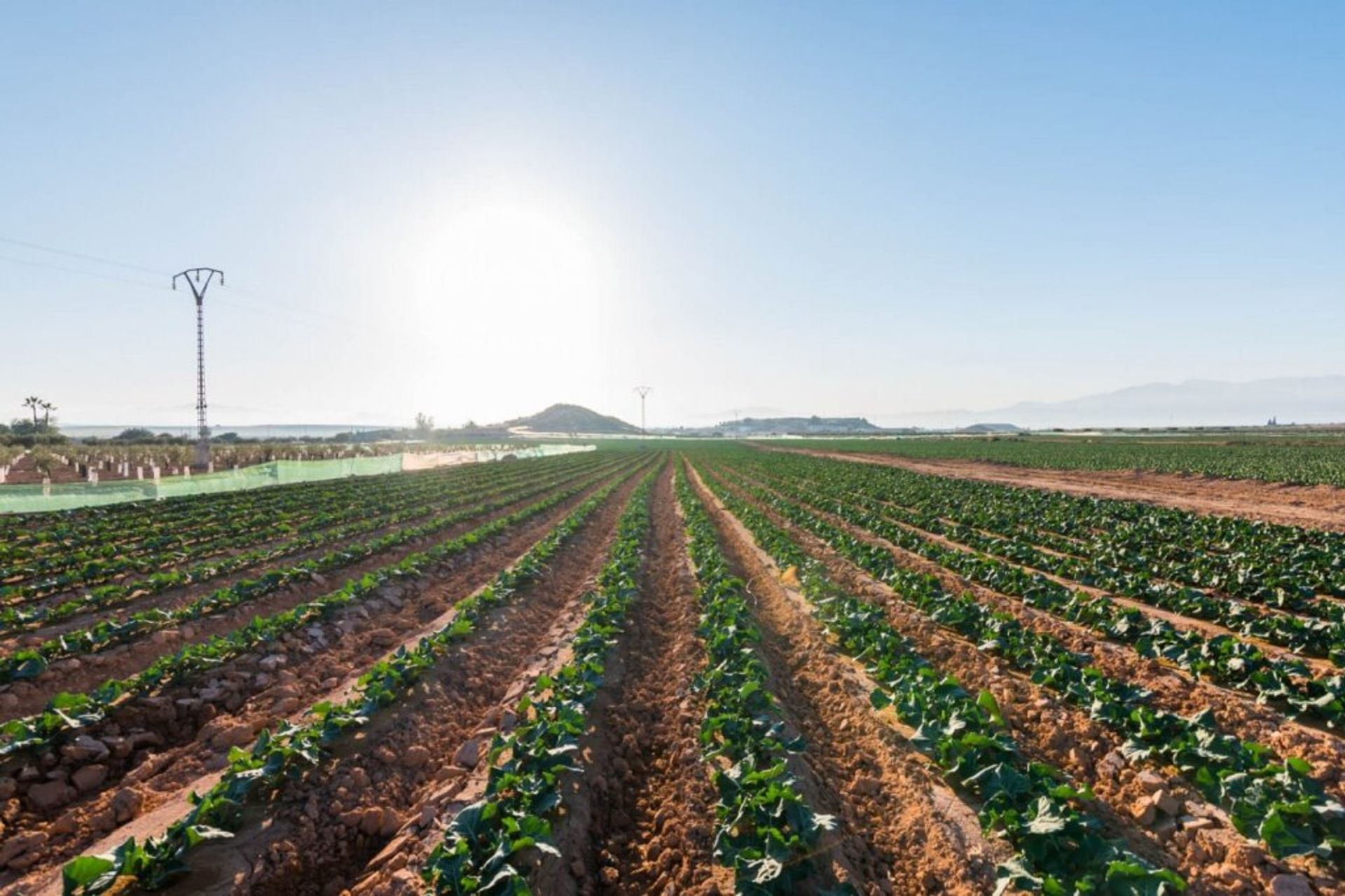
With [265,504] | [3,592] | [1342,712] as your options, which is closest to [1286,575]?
[1342,712]

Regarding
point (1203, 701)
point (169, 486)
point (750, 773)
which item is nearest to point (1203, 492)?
point (1203, 701)

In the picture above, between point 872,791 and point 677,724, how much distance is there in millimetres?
2317

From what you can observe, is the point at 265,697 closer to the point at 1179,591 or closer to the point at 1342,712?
the point at 1342,712

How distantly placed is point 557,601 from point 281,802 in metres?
7.59

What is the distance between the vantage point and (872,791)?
6062 millimetres

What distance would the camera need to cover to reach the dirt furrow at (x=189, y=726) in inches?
222

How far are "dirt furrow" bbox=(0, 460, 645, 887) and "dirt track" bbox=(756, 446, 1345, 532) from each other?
2749 cm

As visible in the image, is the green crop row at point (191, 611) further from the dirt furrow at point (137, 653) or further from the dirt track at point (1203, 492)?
the dirt track at point (1203, 492)

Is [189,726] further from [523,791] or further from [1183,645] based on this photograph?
[1183,645]

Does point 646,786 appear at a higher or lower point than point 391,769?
lower

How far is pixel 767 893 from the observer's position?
4.10 m

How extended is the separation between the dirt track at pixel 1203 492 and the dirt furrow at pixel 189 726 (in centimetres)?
2749

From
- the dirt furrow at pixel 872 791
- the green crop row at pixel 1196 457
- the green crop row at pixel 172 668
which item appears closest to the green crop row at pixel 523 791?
the dirt furrow at pixel 872 791

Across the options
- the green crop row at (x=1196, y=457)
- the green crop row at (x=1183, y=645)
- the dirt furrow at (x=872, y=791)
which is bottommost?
the dirt furrow at (x=872, y=791)
